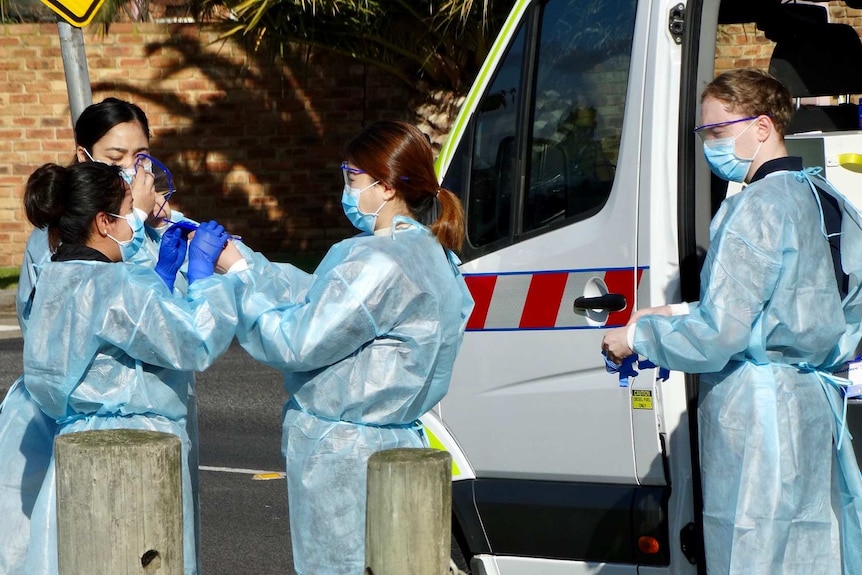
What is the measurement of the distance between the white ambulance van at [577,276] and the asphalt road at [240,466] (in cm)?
164

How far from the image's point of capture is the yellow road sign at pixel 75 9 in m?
6.67

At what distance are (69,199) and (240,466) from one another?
12.1 ft

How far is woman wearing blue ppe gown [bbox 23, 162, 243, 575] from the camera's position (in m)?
3.13

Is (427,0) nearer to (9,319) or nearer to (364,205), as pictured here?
(9,319)

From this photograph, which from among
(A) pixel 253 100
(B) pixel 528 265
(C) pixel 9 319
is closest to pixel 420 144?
(B) pixel 528 265

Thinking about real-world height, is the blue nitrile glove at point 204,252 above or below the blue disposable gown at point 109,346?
above

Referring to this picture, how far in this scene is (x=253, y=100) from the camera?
45.9ft

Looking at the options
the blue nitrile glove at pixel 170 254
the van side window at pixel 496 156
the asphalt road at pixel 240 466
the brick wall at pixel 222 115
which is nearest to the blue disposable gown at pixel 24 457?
the blue nitrile glove at pixel 170 254

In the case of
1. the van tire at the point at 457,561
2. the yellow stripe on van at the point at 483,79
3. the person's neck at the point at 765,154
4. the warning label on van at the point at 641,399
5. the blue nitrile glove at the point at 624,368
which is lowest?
the van tire at the point at 457,561

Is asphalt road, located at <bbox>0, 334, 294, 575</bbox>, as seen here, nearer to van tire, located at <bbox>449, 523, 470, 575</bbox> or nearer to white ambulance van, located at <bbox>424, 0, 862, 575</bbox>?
van tire, located at <bbox>449, 523, 470, 575</bbox>

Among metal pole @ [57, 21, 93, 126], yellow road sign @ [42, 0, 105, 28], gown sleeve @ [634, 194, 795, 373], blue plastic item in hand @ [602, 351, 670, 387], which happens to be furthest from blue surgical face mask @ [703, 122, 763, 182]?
metal pole @ [57, 21, 93, 126]

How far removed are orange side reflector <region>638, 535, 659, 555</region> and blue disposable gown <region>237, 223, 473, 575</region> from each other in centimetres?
82

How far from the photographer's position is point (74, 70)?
7.86m

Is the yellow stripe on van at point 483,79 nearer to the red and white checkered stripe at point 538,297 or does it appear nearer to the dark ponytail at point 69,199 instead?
the red and white checkered stripe at point 538,297
